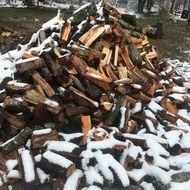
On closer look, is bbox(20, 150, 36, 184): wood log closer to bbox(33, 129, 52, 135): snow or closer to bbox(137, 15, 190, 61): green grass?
bbox(33, 129, 52, 135): snow

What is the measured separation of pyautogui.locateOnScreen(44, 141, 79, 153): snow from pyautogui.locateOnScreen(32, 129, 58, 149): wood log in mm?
68

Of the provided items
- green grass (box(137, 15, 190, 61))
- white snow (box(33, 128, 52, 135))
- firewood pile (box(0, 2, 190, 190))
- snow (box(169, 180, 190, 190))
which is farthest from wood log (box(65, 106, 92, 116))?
green grass (box(137, 15, 190, 61))

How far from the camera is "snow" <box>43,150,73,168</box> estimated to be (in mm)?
4785

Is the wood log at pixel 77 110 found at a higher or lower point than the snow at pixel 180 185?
higher

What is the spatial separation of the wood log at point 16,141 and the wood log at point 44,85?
0.65 m

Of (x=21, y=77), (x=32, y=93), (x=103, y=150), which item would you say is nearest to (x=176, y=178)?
(x=103, y=150)

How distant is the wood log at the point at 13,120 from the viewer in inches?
212

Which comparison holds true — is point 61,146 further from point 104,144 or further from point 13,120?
point 13,120

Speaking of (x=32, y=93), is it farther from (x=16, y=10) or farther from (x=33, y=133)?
(x=16, y=10)

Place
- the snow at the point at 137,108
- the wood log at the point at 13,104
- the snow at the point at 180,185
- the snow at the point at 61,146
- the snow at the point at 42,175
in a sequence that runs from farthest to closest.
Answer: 1. the snow at the point at 137,108
2. the wood log at the point at 13,104
3. the snow at the point at 61,146
4. the snow at the point at 180,185
5. the snow at the point at 42,175

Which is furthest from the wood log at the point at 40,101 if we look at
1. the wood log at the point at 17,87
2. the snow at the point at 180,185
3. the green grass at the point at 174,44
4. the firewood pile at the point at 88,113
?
the green grass at the point at 174,44

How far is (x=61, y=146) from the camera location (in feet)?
16.8

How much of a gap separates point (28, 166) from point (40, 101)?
1007mm

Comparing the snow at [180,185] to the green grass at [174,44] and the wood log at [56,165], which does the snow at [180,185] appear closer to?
the wood log at [56,165]
